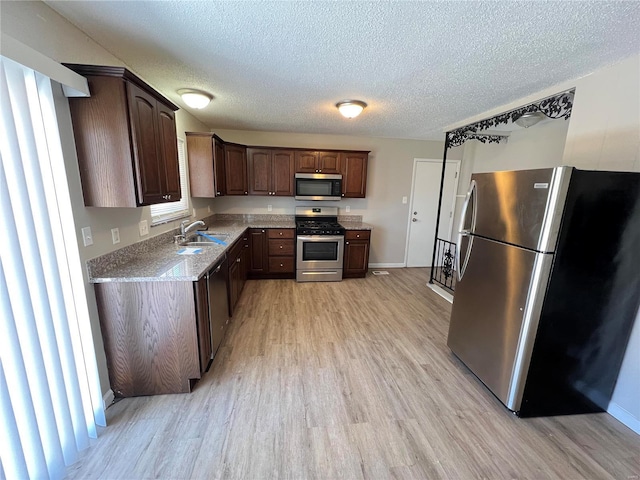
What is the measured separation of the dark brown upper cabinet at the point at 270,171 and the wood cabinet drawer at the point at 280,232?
Result: 2.12 ft

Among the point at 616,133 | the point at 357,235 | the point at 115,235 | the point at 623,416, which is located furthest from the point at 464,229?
the point at 115,235

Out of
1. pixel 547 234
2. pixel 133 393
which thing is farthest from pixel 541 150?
pixel 133 393

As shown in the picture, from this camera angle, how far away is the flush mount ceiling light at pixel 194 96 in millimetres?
2521

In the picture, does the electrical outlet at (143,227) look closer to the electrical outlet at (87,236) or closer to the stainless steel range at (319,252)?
the electrical outlet at (87,236)

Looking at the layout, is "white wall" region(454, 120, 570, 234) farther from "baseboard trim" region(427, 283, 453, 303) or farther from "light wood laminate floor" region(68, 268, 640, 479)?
"light wood laminate floor" region(68, 268, 640, 479)

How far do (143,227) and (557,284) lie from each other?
122 inches

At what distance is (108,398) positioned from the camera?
5.77 feet

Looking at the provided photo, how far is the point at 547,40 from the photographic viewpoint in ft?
5.12

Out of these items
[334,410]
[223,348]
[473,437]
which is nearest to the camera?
[473,437]

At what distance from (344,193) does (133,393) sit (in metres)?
3.66

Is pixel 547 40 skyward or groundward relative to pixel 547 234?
skyward

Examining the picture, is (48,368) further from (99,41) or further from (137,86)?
(99,41)

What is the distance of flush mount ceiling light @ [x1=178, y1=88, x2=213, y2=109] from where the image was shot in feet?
8.27

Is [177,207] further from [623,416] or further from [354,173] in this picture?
[623,416]
